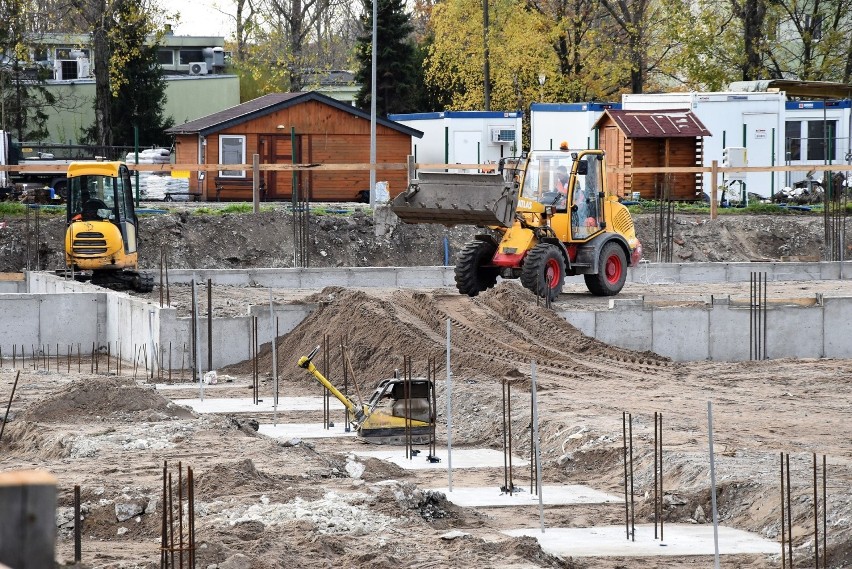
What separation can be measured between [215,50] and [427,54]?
11.4m

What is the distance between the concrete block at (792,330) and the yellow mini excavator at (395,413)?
896cm

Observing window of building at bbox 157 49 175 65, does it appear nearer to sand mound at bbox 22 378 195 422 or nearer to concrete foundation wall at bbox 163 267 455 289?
concrete foundation wall at bbox 163 267 455 289

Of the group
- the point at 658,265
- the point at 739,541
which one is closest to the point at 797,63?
the point at 658,265

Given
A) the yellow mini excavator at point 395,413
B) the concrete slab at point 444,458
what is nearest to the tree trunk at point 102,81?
the yellow mini excavator at point 395,413

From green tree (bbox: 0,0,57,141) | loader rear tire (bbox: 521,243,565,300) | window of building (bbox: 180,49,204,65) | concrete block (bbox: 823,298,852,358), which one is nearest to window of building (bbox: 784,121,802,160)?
concrete block (bbox: 823,298,852,358)

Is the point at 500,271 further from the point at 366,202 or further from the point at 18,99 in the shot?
the point at 18,99

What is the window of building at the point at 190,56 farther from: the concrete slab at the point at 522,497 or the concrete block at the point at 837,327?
the concrete slab at the point at 522,497

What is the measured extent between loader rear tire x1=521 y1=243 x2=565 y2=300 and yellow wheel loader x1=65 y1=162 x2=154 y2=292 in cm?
685

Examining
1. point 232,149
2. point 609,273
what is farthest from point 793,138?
point 609,273

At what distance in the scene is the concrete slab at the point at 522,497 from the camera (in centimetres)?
1083

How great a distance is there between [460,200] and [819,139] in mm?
21522

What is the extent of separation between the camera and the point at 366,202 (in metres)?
37.2

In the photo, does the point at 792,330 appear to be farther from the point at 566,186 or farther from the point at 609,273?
the point at 566,186

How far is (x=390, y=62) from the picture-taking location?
48.7 m
